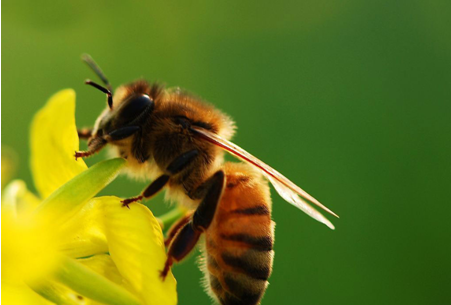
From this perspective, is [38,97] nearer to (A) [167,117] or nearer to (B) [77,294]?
(A) [167,117]

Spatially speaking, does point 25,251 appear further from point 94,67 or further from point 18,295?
point 94,67

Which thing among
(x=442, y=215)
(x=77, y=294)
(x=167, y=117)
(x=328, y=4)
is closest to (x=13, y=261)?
(x=77, y=294)

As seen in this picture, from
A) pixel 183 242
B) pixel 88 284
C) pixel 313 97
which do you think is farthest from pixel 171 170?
pixel 313 97

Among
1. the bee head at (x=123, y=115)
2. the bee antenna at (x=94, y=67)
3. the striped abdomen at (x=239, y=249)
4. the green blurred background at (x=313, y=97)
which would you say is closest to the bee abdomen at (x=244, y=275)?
the striped abdomen at (x=239, y=249)

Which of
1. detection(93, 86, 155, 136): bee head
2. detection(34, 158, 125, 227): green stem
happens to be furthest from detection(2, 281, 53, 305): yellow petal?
detection(93, 86, 155, 136): bee head

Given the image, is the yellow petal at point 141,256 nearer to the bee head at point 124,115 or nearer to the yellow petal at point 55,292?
the yellow petal at point 55,292

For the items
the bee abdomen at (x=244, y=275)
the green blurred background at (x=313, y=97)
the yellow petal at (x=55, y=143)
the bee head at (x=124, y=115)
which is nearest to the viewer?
the yellow petal at (x=55, y=143)
